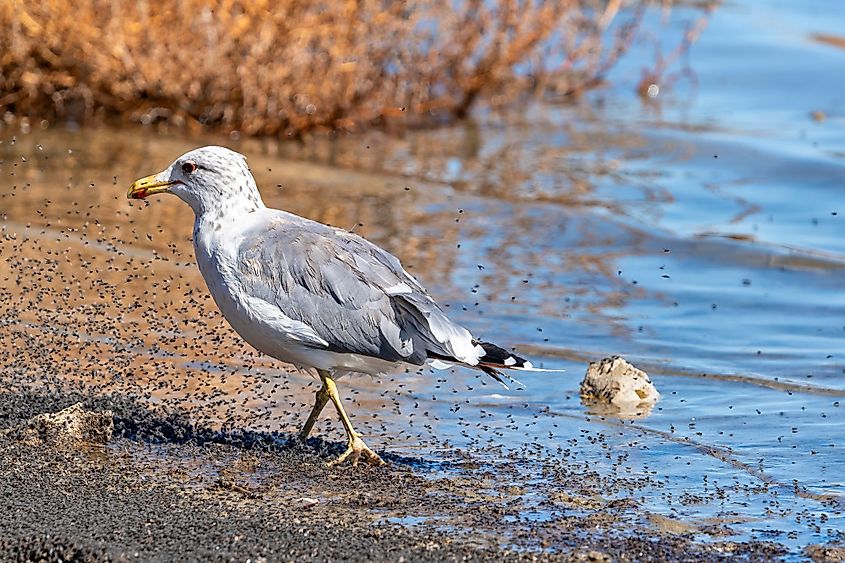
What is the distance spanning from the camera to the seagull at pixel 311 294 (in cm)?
535

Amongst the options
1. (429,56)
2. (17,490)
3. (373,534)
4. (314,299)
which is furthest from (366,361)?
(429,56)

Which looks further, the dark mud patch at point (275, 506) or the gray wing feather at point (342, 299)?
the gray wing feather at point (342, 299)

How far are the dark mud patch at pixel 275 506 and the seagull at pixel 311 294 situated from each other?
33 centimetres

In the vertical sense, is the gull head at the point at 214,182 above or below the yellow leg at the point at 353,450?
above

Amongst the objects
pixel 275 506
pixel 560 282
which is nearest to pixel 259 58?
pixel 560 282

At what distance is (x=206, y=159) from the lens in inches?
218

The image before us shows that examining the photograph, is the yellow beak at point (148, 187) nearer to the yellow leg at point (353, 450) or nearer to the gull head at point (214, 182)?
the gull head at point (214, 182)

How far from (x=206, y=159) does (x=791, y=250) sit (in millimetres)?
5037

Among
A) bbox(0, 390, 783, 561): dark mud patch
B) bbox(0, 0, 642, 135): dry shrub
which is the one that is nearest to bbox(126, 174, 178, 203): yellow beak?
bbox(0, 390, 783, 561): dark mud patch

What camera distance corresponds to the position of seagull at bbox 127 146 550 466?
535cm

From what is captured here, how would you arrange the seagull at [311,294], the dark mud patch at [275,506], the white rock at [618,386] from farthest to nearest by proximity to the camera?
the white rock at [618,386] → the seagull at [311,294] → the dark mud patch at [275,506]

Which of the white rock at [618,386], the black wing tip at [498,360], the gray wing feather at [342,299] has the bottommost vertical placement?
the white rock at [618,386]

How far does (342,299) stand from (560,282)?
3.43m

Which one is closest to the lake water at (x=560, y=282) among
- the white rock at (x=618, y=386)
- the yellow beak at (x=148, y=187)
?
the white rock at (x=618, y=386)
